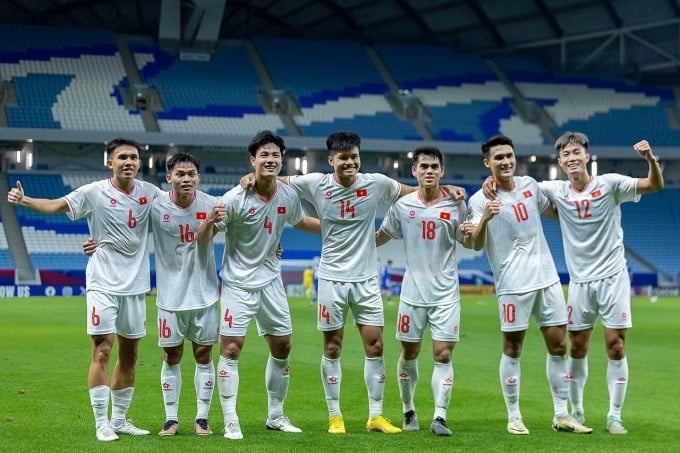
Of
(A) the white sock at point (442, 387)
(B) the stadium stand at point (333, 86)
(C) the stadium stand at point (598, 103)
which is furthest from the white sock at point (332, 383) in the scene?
(C) the stadium stand at point (598, 103)

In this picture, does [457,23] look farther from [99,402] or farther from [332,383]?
[99,402]

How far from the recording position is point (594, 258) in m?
10.1

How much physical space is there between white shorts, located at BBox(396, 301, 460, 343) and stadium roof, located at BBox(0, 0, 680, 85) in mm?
40076

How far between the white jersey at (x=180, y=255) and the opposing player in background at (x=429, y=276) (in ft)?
6.29

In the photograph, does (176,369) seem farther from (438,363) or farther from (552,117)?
(552,117)

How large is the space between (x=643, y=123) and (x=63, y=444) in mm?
51101

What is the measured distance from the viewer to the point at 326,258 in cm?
987

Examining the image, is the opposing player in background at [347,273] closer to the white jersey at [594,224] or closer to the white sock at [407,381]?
the white sock at [407,381]

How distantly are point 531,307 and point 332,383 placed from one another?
82.1 inches

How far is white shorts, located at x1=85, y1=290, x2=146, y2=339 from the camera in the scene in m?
9.12

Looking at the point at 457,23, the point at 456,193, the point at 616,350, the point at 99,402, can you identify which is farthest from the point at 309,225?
the point at 457,23

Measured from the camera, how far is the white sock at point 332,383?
31.9 feet

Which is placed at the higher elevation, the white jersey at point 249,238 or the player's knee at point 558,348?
the white jersey at point 249,238

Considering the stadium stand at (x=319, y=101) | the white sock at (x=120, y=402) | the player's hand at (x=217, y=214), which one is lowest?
the white sock at (x=120, y=402)
